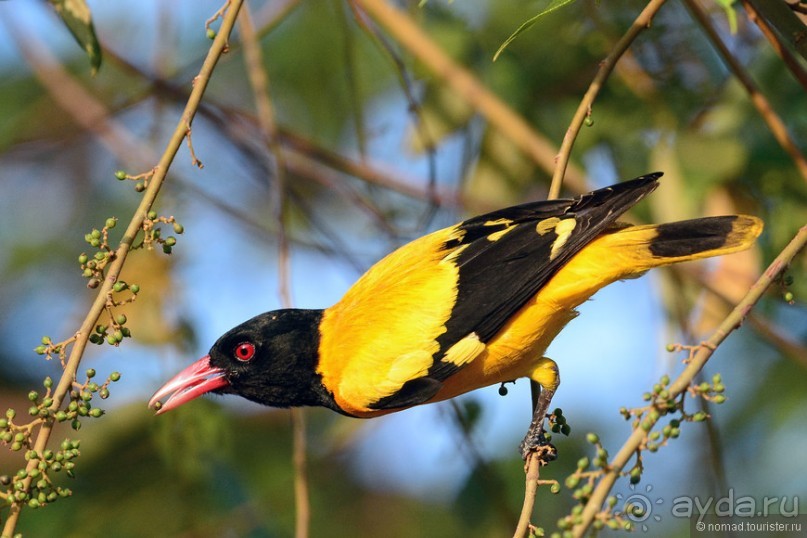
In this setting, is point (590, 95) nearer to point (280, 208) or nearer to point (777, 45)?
point (777, 45)

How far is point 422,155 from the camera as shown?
4027mm

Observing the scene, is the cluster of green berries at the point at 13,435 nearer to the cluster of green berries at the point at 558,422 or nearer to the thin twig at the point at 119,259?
the thin twig at the point at 119,259

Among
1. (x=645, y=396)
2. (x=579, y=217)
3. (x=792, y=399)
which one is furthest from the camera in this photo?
(x=792, y=399)

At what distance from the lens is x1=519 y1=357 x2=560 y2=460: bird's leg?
293 cm

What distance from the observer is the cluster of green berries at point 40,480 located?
180 centimetres

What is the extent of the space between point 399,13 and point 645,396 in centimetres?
A: 242

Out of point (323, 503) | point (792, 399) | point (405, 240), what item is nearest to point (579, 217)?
point (405, 240)

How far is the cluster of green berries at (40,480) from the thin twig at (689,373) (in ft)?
3.22

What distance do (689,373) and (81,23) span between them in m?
1.61

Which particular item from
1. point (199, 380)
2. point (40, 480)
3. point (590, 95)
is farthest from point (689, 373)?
point (199, 380)

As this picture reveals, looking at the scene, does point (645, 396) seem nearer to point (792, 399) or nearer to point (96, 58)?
point (96, 58)

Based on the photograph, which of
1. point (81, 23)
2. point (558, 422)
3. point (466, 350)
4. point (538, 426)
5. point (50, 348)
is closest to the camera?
point (50, 348)

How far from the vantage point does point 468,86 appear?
359cm

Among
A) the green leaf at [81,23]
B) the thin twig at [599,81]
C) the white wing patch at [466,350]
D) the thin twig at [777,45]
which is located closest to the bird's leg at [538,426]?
the white wing patch at [466,350]
